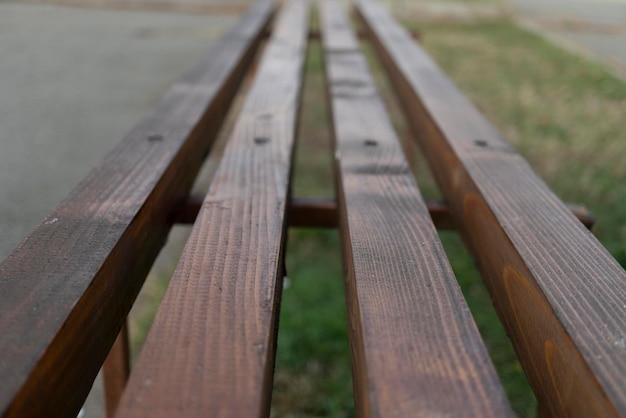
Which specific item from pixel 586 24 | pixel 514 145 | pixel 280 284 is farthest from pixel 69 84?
pixel 586 24

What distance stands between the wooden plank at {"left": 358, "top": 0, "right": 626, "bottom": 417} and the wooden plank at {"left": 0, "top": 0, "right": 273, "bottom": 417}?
540 millimetres

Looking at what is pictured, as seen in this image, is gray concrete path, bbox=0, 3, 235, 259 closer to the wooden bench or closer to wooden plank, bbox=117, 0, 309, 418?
the wooden bench

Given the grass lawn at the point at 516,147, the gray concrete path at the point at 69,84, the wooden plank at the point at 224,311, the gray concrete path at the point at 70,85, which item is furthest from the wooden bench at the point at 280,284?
the gray concrete path at the point at 69,84

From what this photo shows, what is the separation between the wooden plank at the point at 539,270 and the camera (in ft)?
2.38

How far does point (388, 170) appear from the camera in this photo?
1307 mm

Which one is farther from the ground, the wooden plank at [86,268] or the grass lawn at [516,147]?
the wooden plank at [86,268]

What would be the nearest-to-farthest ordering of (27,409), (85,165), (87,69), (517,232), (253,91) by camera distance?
(27,409) < (517,232) < (253,91) < (85,165) < (87,69)

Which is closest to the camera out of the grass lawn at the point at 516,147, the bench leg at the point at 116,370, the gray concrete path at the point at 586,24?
the bench leg at the point at 116,370

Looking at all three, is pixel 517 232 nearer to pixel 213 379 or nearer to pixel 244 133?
pixel 213 379

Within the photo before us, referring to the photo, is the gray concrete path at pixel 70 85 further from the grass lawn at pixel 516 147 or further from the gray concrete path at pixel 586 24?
the gray concrete path at pixel 586 24

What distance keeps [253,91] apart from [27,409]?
4.50 ft

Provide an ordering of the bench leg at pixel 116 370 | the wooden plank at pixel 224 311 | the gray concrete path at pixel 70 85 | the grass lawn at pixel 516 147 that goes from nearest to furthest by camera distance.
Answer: the wooden plank at pixel 224 311 < the bench leg at pixel 116 370 < the grass lawn at pixel 516 147 < the gray concrete path at pixel 70 85

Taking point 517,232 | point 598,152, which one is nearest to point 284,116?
point 517,232

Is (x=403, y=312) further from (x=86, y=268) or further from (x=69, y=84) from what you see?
(x=69, y=84)
